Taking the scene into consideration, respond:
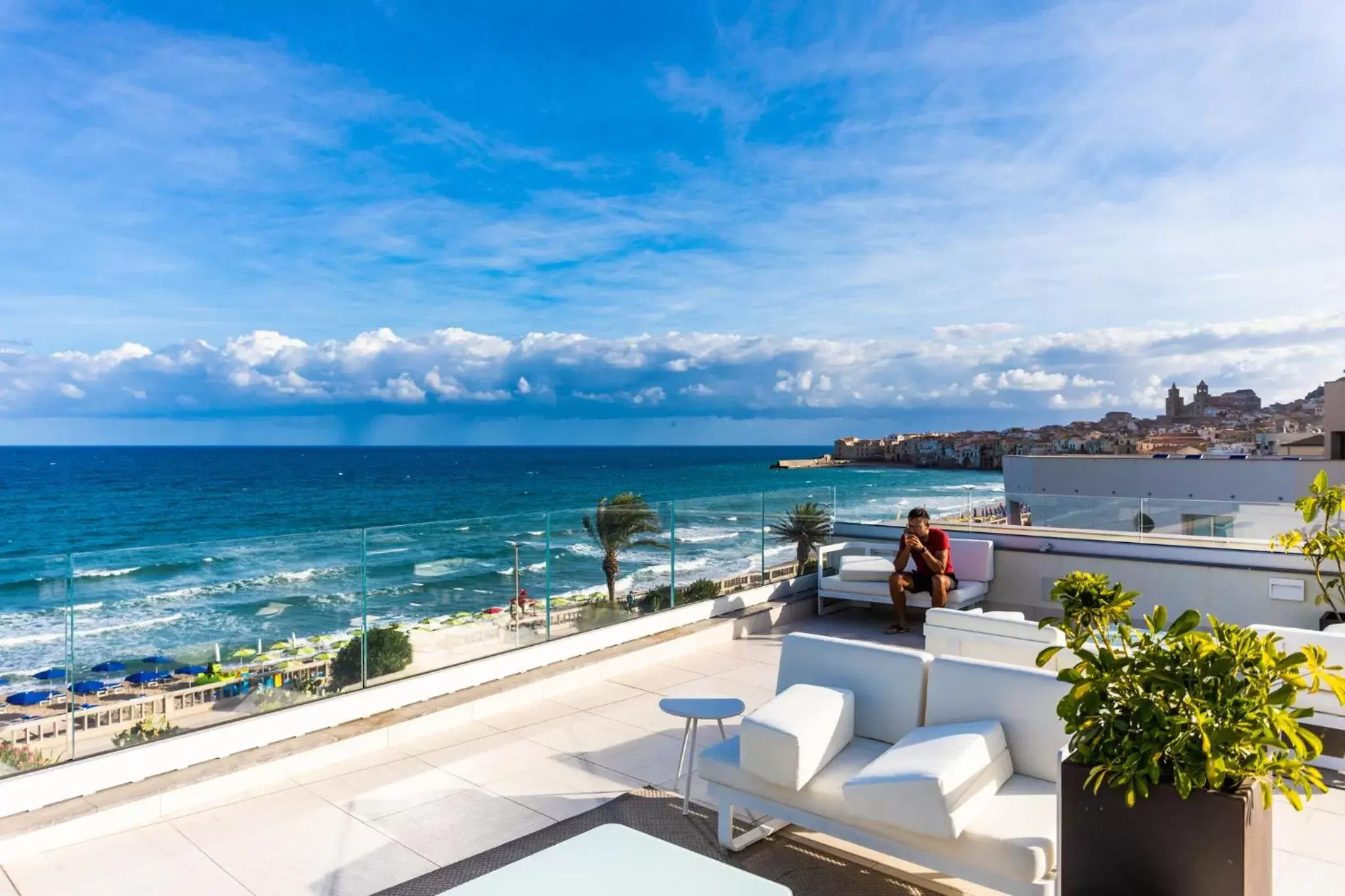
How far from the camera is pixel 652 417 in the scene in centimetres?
7194

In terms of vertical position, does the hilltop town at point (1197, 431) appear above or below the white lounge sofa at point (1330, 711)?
above

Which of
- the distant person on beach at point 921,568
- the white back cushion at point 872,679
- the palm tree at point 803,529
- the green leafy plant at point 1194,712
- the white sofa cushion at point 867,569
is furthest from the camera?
the palm tree at point 803,529

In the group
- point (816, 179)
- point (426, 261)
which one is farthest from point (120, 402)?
point (816, 179)

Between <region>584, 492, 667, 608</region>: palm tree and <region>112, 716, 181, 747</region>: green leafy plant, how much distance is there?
10.4 feet

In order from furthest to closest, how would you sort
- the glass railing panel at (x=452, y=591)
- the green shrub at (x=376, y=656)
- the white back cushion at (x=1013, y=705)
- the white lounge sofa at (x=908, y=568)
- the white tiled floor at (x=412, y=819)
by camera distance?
the white lounge sofa at (x=908, y=568)
the glass railing panel at (x=452, y=591)
the green shrub at (x=376, y=656)
the white tiled floor at (x=412, y=819)
the white back cushion at (x=1013, y=705)

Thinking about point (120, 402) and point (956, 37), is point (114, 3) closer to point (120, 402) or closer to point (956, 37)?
point (956, 37)

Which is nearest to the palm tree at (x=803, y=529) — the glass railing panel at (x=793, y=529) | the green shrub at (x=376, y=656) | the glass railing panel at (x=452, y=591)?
the glass railing panel at (x=793, y=529)

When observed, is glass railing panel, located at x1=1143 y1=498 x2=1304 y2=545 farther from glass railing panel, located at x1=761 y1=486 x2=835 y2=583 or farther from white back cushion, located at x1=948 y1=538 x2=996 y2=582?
glass railing panel, located at x1=761 y1=486 x2=835 y2=583

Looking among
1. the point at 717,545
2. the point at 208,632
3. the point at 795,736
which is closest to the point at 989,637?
the point at 795,736

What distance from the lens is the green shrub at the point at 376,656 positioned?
500 cm

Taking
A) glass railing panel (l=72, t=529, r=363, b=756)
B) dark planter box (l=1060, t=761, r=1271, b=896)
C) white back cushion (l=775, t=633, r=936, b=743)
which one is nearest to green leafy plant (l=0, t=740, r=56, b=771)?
glass railing panel (l=72, t=529, r=363, b=756)

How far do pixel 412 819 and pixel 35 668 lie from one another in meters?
2.02

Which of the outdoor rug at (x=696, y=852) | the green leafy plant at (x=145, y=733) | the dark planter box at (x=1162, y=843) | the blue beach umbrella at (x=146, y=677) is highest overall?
the dark planter box at (x=1162, y=843)

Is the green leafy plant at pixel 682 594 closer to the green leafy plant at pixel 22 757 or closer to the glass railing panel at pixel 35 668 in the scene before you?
the glass railing panel at pixel 35 668
